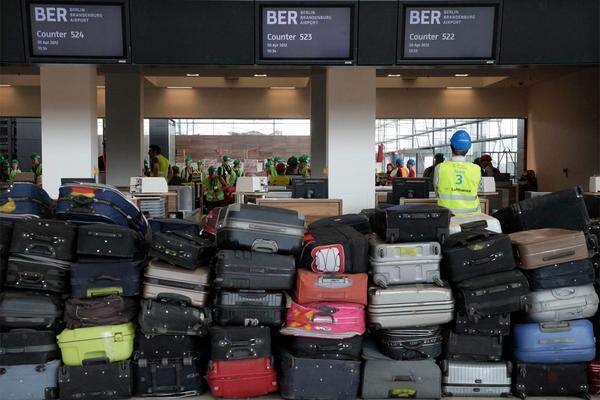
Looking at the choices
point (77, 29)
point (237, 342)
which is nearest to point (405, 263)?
point (237, 342)

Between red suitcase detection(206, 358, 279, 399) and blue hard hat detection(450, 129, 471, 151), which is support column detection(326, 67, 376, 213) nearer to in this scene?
blue hard hat detection(450, 129, 471, 151)

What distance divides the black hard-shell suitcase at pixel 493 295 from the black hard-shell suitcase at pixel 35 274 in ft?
7.44

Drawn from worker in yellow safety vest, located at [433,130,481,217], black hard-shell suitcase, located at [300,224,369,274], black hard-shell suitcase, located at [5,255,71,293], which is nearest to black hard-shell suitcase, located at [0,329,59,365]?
black hard-shell suitcase, located at [5,255,71,293]

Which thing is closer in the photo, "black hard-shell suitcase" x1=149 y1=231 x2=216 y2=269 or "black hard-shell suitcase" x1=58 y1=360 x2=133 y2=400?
"black hard-shell suitcase" x1=58 y1=360 x2=133 y2=400

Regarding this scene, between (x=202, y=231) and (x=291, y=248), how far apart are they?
1211 mm

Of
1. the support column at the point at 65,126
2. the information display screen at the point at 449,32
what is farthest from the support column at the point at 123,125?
the information display screen at the point at 449,32

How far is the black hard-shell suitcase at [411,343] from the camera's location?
10.8ft

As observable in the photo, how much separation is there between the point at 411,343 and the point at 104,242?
1.82m

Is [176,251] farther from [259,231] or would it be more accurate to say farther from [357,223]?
[357,223]

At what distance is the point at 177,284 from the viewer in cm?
329

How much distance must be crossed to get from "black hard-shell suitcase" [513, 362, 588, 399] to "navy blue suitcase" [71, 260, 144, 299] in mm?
2251

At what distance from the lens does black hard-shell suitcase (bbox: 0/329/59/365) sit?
3.20 metres

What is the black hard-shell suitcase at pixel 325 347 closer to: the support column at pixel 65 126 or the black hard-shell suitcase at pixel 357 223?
the black hard-shell suitcase at pixel 357 223

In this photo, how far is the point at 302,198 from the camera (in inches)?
278
